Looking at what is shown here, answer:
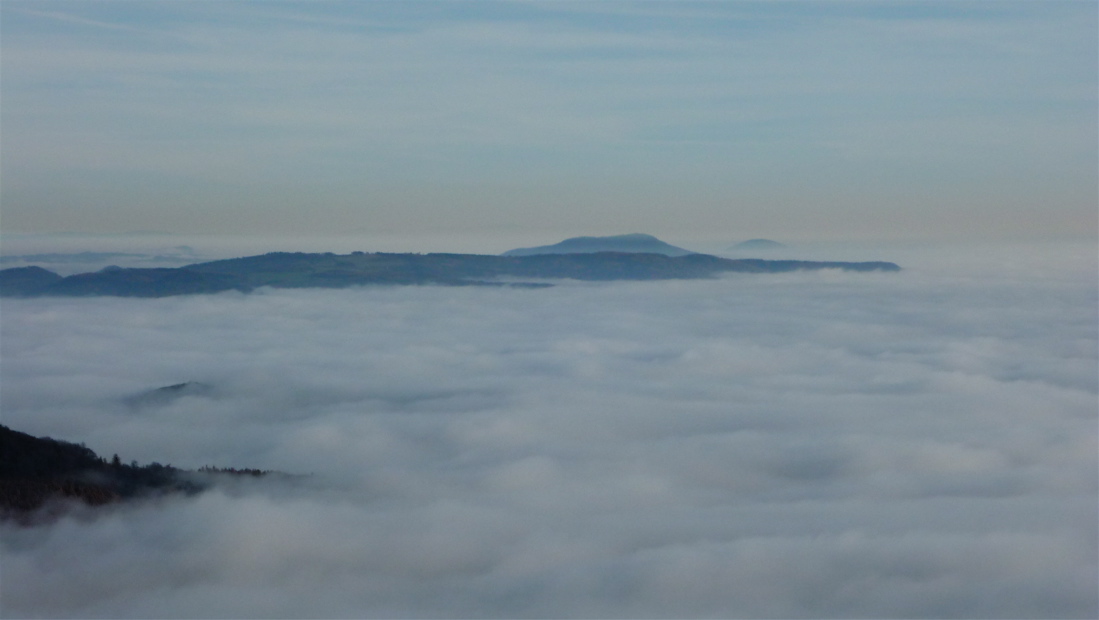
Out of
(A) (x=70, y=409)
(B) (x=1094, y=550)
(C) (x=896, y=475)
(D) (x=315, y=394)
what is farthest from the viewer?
(D) (x=315, y=394)

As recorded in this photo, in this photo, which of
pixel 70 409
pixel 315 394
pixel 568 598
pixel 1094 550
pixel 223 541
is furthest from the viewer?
pixel 315 394

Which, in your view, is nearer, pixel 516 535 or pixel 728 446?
pixel 516 535

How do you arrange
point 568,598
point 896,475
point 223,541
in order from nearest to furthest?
1. point 568,598
2. point 223,541
3. point 896,475

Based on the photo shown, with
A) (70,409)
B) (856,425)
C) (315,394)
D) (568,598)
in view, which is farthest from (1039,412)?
(70,409)

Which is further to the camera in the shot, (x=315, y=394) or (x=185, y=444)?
(x=315, y=394)

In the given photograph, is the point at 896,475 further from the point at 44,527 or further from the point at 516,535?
the point at 44,527

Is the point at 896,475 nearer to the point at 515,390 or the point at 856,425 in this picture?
the point at 856,425

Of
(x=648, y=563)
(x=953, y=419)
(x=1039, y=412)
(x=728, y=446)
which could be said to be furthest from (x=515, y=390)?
(x=648, y=563)

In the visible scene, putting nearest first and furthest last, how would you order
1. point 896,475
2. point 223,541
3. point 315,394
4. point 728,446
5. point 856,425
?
point 223,541 → point 896,475 → point 728,446 → point 856,425 → point 315,394
